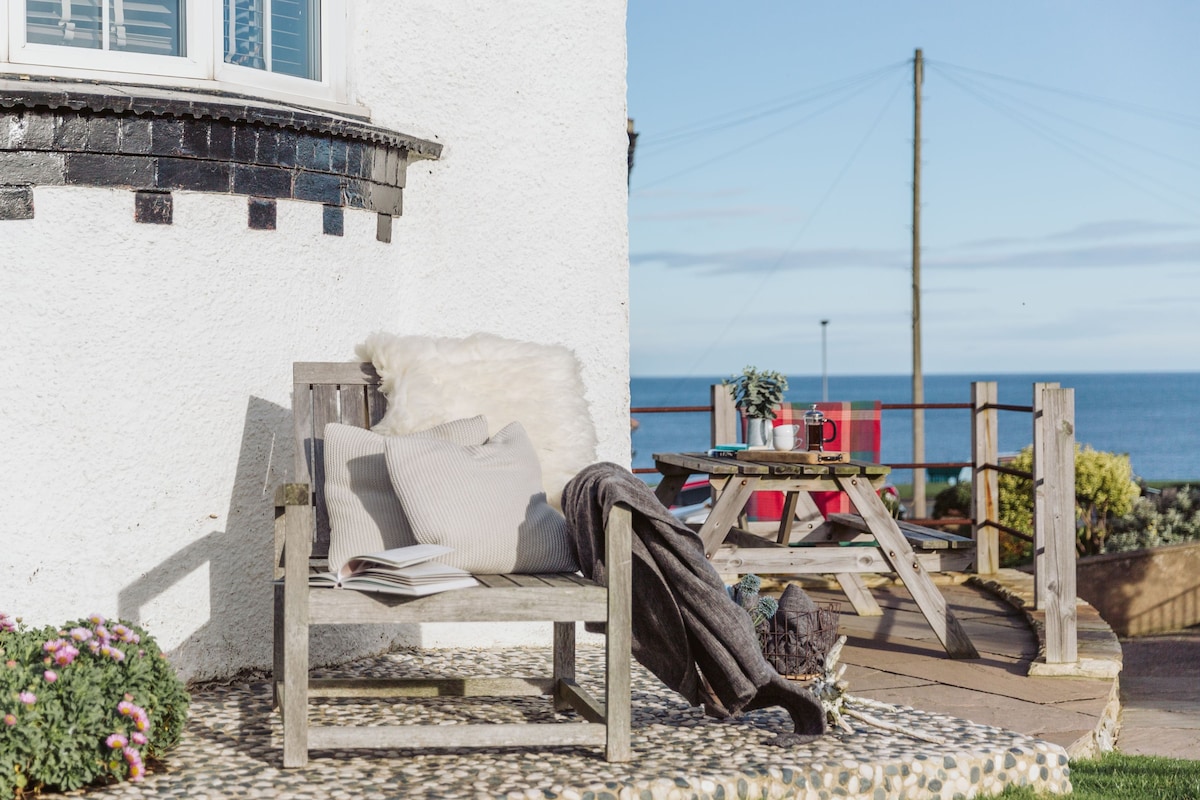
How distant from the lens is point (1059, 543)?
182 inches

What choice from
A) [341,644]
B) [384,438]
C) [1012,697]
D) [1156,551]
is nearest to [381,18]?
[384,438]

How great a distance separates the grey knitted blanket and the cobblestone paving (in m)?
0.17

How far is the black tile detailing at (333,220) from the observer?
14.6 ft

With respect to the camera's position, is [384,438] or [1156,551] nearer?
[384,438]

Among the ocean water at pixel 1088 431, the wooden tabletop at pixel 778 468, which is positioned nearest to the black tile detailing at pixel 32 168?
the wooden tabletop at pixel 778 468

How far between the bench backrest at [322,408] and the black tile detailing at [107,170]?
0.76 metres

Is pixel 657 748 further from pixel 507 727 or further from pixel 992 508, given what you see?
pixel 992 508

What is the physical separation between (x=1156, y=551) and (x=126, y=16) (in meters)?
6.33

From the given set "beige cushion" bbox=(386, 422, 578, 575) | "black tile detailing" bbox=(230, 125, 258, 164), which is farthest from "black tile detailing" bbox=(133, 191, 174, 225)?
"beige cushion" bbox=(386, 422, 578, 575)

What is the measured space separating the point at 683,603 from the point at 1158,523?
737 cm

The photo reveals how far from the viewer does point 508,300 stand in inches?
196

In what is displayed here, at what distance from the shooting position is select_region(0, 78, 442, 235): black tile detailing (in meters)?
3.86

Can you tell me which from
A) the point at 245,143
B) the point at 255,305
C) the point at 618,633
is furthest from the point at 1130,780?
the point at 245,143

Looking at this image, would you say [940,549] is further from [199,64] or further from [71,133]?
[71,133]
